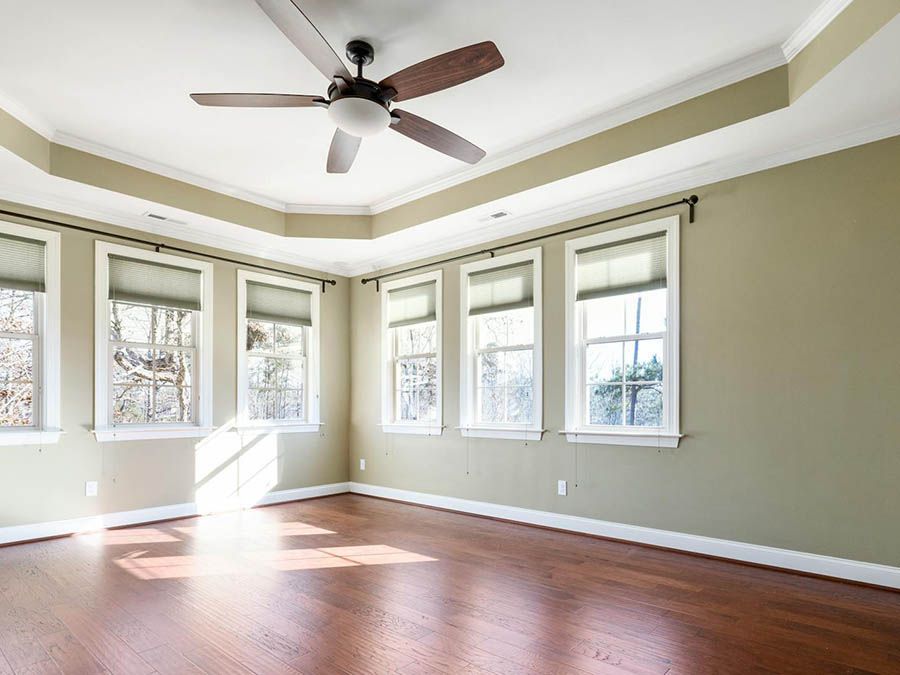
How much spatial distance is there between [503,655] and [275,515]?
3.54m

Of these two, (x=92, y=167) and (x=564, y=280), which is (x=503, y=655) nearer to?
(x=564, y=280)

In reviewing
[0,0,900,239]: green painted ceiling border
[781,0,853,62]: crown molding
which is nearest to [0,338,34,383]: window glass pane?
[0,0,900,239]: green painted ceiling border

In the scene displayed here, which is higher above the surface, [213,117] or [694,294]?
[213,117]

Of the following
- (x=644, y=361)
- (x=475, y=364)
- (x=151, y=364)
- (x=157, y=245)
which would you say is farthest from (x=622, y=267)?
(x=151, y=364)

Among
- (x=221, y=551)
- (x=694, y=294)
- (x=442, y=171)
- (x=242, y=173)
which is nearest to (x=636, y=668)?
(x=694, y=294)

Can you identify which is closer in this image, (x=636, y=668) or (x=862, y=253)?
(x=636, y=668)

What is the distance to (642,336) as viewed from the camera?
14.5 feet

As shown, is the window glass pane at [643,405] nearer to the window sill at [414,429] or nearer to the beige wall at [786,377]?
the beige wall at [786,377]

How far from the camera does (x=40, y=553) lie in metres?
4.09

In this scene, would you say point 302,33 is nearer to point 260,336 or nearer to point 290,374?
point 260,336

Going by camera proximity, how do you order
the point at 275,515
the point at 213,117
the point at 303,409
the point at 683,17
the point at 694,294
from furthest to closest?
the point at 303,409 < the point at 275,515 < the point at 694,294 < the point at 213,117 < the point at 683,17

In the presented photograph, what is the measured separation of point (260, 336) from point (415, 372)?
1730mm

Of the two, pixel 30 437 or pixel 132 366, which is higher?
pixel 132 366

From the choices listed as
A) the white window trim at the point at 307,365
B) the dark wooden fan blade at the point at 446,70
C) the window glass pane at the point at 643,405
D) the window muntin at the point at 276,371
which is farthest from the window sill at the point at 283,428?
the dark wooden fan blade at the point at 446,70
